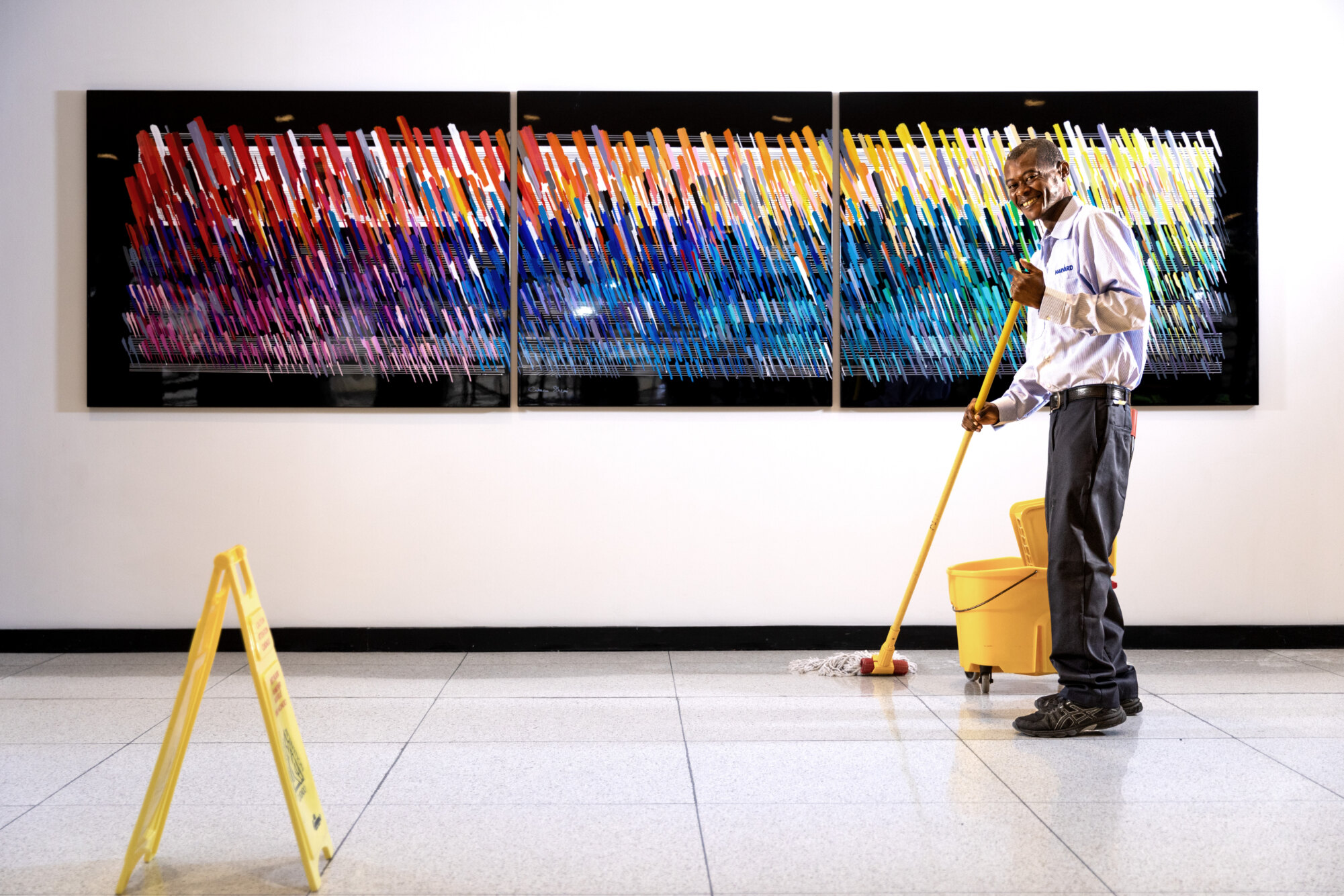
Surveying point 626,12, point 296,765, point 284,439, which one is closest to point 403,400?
point 284,439

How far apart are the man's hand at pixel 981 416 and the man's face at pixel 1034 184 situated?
535mm

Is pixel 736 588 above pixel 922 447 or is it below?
below

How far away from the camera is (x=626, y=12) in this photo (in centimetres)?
366

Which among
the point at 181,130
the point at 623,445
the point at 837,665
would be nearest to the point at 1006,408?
Answer: the point at 837,665

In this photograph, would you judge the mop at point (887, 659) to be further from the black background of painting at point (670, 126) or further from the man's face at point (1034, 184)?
the black background of painting at point (670, 126)

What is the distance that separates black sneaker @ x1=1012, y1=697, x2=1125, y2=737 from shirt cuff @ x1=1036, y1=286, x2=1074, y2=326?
37.0 inches

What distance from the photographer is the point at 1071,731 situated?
254cm

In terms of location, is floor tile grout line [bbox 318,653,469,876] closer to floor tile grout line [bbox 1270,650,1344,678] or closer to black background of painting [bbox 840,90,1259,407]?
black background of painting [bbox 840,90,1259,407]

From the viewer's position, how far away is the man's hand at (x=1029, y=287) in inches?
100

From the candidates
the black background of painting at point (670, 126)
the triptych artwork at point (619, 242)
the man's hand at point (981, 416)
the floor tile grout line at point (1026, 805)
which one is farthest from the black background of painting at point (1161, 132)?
the floor tile grout line at point (1026, 805)

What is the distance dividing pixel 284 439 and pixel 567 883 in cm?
243

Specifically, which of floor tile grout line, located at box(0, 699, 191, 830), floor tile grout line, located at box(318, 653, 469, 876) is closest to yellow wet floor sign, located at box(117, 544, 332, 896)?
floor tile grout line, located at box(318, 653, 469, 876)

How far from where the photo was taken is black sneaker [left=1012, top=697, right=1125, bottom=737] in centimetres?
254

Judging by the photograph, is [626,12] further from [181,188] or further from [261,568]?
[261,568]
